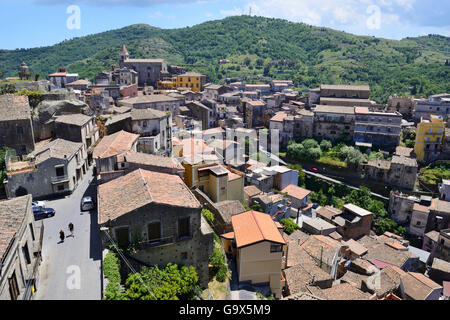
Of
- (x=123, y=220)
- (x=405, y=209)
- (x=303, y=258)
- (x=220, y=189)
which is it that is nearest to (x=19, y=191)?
(x=123, y=220)

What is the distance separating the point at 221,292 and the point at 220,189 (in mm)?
12589

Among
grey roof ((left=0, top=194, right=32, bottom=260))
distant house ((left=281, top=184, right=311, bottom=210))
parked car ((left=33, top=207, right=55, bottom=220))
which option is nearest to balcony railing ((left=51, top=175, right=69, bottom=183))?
parked car ((left=33, top=207, right=55, bottom=220))

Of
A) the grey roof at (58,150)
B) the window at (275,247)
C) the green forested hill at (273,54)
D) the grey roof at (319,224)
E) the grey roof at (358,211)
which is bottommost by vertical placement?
the grey roof at (319,224)

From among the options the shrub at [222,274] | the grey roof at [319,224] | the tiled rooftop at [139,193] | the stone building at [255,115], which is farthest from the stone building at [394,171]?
the tiled rooftop at [139,193]

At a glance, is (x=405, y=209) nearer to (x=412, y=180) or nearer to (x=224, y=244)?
(x=412, y=180)

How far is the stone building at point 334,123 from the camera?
62.3 m

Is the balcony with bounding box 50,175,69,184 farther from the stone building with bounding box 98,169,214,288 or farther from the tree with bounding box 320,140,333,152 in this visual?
the tree with bounding box 320,140,333,152

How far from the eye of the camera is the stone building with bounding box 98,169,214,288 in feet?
59.8

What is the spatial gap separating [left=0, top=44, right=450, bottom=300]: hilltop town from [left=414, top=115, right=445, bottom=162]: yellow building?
204 mm

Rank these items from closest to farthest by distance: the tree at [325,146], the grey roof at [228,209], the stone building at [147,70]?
1. the grey roof at [228,209]
2. the tree at [325,146]
3. the stone building at [147,70]

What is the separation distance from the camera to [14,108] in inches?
1205

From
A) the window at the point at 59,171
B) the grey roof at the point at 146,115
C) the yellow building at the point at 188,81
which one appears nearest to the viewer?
the window at the point at 59,171

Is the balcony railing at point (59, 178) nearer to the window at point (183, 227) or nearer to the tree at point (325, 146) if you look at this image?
the window at point (183, 227)

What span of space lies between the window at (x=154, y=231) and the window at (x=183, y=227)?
1298mm
